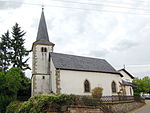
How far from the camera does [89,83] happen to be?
26.3 meters

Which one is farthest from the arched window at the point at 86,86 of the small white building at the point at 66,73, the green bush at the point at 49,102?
the green bush at the point at 49,102

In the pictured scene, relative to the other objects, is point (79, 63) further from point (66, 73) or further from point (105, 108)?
point (105, 108)

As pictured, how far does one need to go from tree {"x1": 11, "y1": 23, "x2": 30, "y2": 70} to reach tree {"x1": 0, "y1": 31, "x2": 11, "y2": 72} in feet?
2.95

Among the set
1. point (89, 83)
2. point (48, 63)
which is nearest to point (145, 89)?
point (89, 83)

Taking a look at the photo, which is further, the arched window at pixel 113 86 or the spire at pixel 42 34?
the spire at pixel 42 34

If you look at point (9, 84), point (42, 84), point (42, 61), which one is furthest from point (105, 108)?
point (42, 61)

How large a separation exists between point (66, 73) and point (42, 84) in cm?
503

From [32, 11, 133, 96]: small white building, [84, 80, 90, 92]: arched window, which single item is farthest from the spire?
[84, 80, 90, 92]: arched window

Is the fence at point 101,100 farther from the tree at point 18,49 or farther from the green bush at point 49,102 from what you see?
the tree at point 18,49

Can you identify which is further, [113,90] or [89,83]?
[113,90]

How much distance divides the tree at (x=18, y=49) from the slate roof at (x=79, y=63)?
8507 millimetres

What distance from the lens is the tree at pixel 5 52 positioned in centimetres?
3177

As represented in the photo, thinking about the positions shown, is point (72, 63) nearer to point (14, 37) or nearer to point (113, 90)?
point (113, 90)

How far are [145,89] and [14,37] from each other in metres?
37.1
